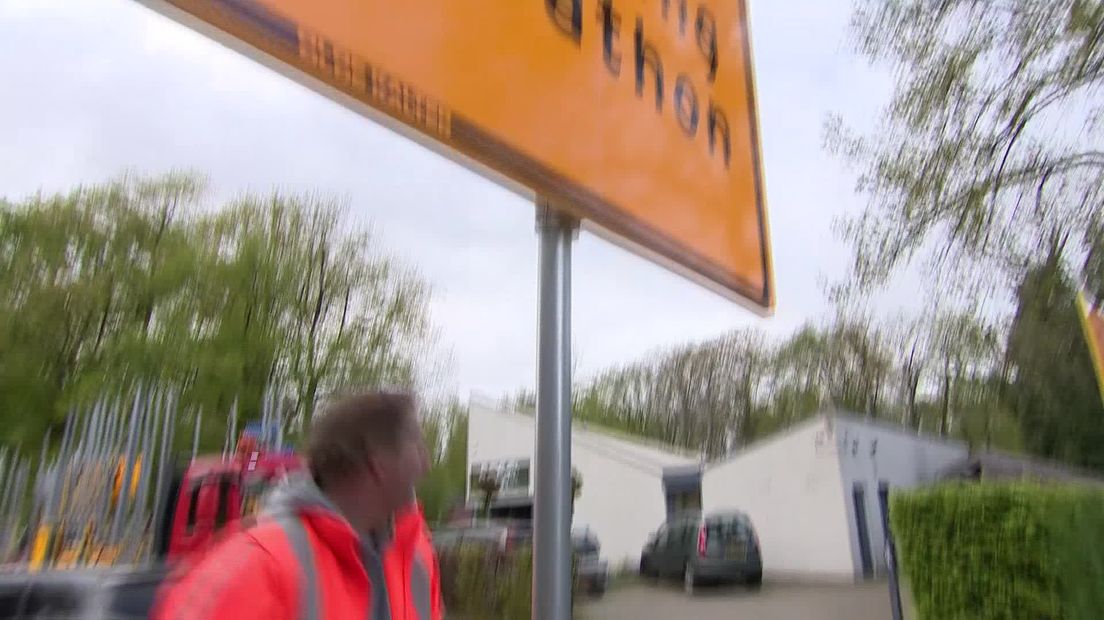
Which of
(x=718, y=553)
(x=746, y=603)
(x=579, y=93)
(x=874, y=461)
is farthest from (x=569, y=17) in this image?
(x=874, y=461)

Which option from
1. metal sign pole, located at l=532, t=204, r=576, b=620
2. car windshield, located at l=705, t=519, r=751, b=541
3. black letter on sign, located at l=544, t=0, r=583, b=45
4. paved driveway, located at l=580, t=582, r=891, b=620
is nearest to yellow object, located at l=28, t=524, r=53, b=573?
metal sign pole, located at l=532, t=204, r=576, b=620

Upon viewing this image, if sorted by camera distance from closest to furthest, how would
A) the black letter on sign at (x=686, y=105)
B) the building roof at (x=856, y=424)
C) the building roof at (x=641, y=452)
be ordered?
the black letter on sign at (x=686, y=105) < the building roof at (x=856, y=424) < the building roof at (x=641, y=452)

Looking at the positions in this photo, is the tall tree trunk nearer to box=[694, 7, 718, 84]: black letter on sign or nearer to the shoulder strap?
box=[694, 7, 718, 84]: black letter on sign

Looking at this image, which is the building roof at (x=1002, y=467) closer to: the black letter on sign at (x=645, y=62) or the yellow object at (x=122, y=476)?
the yellow object at (x=122, y=476)

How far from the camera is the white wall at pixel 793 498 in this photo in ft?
47.0

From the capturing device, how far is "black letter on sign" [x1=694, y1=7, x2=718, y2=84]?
140cm

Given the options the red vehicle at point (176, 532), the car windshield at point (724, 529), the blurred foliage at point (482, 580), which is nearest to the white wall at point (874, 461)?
the car windshield at point (724, 529)

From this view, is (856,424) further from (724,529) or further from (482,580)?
(482,580)

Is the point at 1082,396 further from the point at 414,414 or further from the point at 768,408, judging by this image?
Answer: the point at 414,414

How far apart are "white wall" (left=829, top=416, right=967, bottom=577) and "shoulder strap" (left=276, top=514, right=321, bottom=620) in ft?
46.6

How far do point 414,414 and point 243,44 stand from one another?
23.1 inches

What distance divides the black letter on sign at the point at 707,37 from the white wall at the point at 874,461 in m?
13.7

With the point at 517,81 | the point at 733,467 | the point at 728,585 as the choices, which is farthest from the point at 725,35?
the point at 733,467

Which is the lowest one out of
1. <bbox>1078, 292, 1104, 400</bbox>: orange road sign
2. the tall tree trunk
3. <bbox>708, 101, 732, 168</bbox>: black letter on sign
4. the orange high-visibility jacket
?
the orange high-visibility jacket
